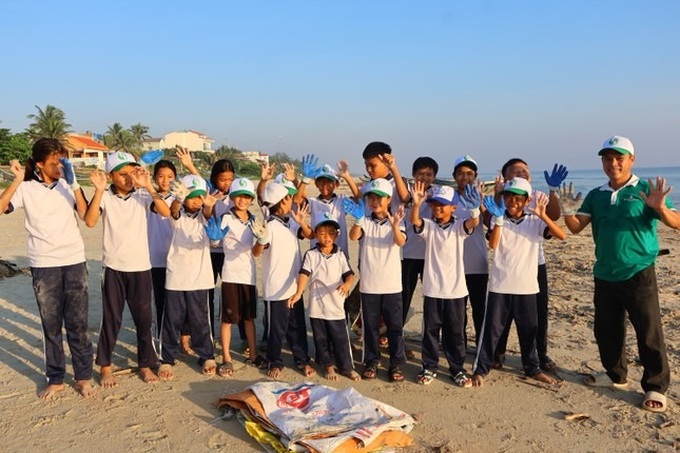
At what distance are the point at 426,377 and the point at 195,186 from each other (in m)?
2.93

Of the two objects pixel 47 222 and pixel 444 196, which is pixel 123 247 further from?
pixel 444 196

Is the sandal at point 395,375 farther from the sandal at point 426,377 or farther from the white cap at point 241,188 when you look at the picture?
the white cap at point 241,188

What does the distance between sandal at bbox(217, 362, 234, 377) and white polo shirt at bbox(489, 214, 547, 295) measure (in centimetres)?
270

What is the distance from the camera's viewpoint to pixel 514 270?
486 cm

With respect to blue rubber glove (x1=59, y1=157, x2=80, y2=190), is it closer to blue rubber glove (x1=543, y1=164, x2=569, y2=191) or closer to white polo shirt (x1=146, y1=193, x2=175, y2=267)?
white polo shirt (x1=146, y1=193, x2=175, y2=267)

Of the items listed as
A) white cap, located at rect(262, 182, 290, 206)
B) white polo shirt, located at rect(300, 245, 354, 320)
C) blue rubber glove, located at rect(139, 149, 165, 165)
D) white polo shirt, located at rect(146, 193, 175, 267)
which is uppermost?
blue rubber glove, located at rect(139, 149, 165, 165)

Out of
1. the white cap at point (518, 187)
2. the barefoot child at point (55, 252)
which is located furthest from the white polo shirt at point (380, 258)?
the barefoot child at point (55, 252)

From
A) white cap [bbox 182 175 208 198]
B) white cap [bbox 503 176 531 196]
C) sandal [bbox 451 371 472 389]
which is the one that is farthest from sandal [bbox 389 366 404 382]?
white cap [bbox 182 175 208 198]

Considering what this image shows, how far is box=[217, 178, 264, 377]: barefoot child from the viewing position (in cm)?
526

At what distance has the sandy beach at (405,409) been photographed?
3.94 meters

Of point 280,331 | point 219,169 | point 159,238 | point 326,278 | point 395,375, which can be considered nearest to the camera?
point 395,375

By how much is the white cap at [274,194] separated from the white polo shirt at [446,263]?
1421 millimetres

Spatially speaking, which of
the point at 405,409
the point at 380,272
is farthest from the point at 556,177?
the point at 405,409

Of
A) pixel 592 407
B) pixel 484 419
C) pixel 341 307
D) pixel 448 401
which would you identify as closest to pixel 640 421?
pixel 592 407
